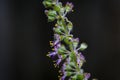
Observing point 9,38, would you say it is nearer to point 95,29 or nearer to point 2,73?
point 2,73

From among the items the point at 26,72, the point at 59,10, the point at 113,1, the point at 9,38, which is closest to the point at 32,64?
the point at 26,72

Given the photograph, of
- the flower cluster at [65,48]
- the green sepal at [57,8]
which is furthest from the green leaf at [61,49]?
the green sepal at [57,8]

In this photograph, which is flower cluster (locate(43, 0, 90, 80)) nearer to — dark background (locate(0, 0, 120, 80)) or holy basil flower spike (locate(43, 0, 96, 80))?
holy basil flower spike (locate(43, 0, 96, 80))

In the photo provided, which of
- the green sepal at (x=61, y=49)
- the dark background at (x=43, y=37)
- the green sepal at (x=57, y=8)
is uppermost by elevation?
the dark background at (x=43, y=37)

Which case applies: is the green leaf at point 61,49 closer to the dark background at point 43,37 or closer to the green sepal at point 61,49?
the green sepal at point 61,49

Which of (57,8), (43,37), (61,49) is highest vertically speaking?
(43,37)

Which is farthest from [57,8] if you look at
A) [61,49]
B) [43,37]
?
[43,37]

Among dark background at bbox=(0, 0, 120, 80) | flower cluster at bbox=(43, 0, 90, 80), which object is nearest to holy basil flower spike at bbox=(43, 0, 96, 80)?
flower cluster at bbox=(43, 0, 90, 80)

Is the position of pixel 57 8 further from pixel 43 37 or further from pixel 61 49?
pixel 43 37

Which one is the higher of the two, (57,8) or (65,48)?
(57,8)
